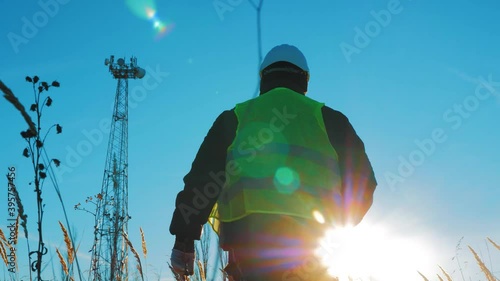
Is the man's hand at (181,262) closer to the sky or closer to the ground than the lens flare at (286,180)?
closer to the ground

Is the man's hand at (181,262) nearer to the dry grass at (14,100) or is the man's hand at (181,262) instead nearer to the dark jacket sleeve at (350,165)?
the dark jacket sleeve at (350,165)

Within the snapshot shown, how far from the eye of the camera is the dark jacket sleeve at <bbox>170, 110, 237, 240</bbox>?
302cm

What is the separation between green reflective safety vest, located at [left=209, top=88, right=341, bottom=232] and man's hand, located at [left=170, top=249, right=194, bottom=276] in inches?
12.8

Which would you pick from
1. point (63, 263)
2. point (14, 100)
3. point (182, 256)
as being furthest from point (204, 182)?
point (63, 263)

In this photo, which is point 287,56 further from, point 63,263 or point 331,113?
point 63,263

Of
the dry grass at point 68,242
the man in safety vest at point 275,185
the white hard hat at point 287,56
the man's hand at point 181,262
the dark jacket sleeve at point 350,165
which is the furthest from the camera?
the dry grass at point 68,242

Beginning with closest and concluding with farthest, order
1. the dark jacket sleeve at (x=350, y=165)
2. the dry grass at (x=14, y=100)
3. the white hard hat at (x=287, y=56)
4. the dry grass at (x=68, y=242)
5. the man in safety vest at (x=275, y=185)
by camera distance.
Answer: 1. the dry grass at (x=14, y=100)
2. the man in safety vest at (x=275, y=185)
3. the dark jacket sleeve at (x=350, y=165)
4. the white hard hat at (x=287, y=56)
5. the dry grass at (x=68, y=242)

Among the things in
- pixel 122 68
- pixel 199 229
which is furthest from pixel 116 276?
pixel 122 68

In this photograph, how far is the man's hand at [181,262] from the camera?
2.94m

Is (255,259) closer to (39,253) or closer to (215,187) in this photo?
(215,187)

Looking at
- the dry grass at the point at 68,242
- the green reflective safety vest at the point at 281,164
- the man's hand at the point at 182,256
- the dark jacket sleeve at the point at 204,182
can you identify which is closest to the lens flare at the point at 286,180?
the green reflective safety vest at the point at 281,164

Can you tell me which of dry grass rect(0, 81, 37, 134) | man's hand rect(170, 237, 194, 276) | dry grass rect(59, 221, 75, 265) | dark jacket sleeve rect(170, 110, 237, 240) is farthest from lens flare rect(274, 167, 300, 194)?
dry grass rect(59, 221, 75, 265)

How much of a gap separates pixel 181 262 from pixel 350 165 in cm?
110

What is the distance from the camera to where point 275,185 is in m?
2.66
